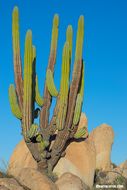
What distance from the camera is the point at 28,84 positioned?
60.8ft

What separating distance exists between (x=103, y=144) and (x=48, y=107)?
620 cm

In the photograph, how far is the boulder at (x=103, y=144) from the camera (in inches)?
973

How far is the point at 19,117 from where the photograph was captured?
19.4 m

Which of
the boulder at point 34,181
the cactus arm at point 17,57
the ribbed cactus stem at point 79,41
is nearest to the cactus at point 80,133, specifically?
the cactus arm at point 17,57

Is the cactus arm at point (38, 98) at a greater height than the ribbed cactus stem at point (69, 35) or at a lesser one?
lesser

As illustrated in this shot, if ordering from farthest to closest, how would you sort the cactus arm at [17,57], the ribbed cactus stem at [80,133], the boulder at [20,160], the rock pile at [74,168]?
1. the boulder at [20,160]
2. the ribbed cactus stem at [80,133]
3. the cactus arm at [17,57]
4. the rock pile at [74,168]

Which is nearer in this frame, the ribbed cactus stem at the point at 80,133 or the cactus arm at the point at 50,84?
the cactus arm at the point at 50,84

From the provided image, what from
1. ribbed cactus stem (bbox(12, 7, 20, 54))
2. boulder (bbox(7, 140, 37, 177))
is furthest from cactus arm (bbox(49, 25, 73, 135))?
ribbed cactus stem (bbox(12, 7, 20, 54))

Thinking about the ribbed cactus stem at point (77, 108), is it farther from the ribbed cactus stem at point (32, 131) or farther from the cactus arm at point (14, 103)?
the cactus arm at point (14, 103)

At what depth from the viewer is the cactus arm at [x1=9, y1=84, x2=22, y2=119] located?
1923cm

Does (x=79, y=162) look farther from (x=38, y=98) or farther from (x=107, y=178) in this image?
(x=38, y=98)

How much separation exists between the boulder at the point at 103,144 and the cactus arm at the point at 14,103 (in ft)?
22.6

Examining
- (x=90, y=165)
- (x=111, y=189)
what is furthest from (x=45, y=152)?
(x=111, y=189)

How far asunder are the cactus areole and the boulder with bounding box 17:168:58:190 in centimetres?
186
